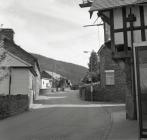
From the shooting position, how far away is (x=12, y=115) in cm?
2209

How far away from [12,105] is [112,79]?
18322 millimetres

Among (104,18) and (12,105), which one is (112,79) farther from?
(104,18)

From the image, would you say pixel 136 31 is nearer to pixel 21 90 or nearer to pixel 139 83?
pixel 139 83

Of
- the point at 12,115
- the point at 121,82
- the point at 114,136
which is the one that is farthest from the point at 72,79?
the point at 114,136

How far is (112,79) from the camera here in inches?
1480

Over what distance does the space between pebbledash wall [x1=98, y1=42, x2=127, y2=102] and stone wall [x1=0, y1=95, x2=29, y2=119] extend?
14.6 metres

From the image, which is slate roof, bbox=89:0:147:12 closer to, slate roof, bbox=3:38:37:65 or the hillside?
slate roof, bbox=3:38:37:65

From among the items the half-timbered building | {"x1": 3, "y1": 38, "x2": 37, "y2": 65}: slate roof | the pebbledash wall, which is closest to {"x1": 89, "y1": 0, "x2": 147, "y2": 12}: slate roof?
the half-timbered building

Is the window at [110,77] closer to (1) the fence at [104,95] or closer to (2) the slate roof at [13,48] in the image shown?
(1) the fence at [104,95]

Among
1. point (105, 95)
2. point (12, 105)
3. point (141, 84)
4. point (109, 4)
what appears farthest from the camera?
point (105, 95)

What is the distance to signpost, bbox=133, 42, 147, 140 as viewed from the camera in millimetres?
11078

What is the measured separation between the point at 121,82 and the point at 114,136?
2532 cm

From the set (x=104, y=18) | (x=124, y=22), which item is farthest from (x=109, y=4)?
(x=124, y=22)

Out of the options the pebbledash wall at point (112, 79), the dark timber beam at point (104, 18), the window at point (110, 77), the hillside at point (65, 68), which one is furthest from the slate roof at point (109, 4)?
the hillside at point (65, 68)
